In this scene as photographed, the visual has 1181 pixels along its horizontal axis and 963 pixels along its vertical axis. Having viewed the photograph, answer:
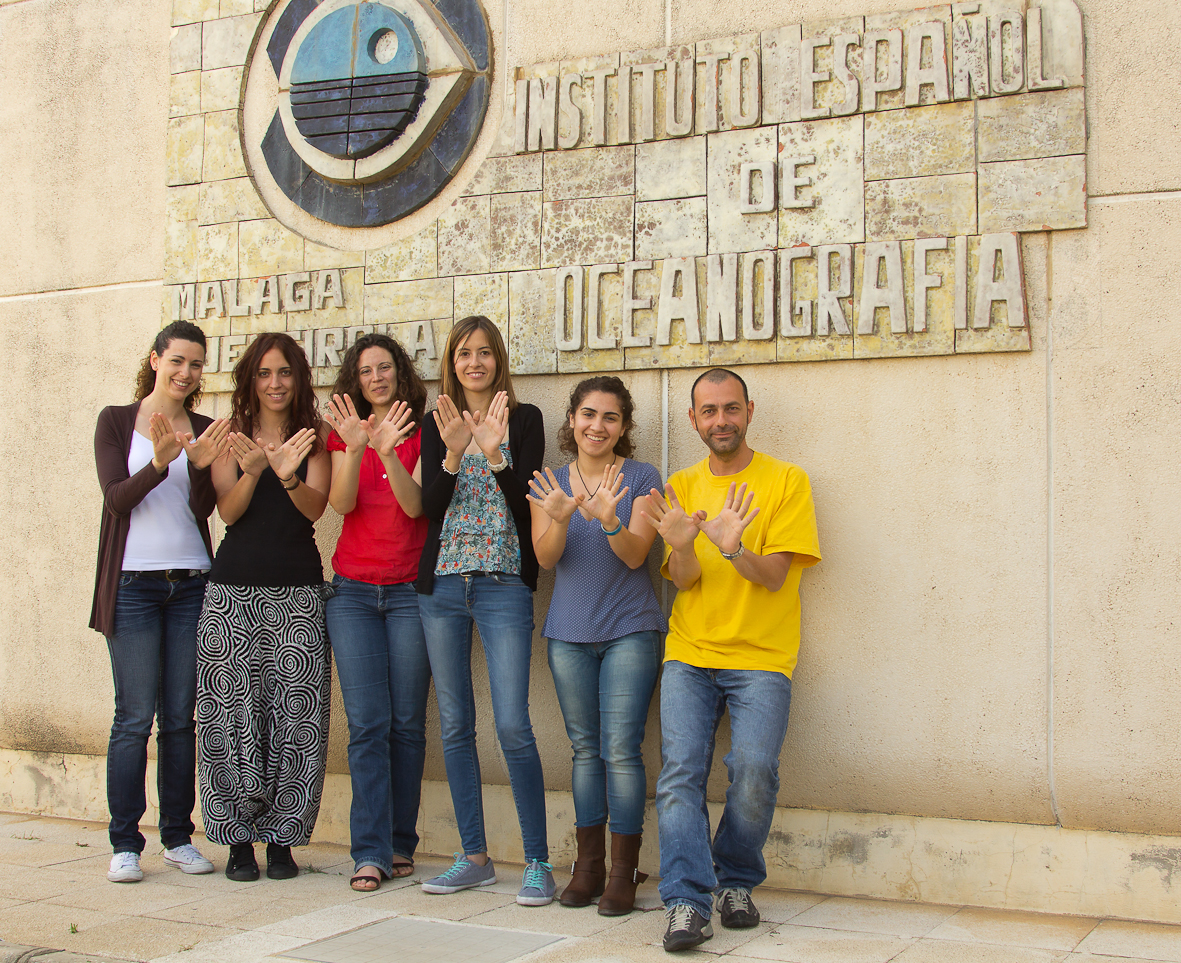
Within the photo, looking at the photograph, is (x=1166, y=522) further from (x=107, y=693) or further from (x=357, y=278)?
(x=107, y=693)

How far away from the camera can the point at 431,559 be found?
4316 mm

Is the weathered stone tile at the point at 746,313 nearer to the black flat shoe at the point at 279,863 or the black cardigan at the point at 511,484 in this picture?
the black cardigan at the point at 511,484

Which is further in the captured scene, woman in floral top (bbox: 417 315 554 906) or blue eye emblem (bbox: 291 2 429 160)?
blue eye emblem (bbox: 291 2 429 160)

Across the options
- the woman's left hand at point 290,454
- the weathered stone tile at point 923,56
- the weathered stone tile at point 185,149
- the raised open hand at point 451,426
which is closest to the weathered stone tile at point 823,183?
the weathered stone tile at point 923,56

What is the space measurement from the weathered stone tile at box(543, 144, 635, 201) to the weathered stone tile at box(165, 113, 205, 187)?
1970mm

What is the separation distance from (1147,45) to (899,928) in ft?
10.8

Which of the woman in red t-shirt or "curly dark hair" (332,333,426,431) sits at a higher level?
"curly dark hair" (332,333,426,431)

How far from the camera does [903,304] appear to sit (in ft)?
13.9

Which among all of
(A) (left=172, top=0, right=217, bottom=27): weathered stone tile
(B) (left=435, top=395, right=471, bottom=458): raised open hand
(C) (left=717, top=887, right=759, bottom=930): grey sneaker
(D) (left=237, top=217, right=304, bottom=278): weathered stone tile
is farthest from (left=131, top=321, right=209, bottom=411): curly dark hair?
(C) (left=717, top=887, right=759, bottom=930): grey sneaker

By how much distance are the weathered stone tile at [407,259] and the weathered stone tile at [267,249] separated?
42cm

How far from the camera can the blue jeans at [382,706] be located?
4402mm

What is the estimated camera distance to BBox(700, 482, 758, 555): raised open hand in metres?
3.74

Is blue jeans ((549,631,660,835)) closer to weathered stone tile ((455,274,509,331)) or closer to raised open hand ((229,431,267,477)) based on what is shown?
raised open hand ((229,431,267,477))

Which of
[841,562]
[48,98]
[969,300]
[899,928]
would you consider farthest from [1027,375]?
[48,98]
